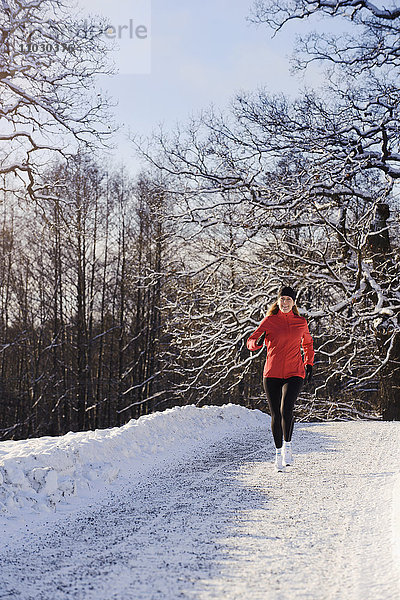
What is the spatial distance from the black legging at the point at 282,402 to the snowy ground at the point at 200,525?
1.35 feet

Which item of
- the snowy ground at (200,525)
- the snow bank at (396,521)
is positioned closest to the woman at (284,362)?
the snowy ground at (200,525)

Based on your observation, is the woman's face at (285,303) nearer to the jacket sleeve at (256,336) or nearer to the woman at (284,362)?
the woman at (284,362)

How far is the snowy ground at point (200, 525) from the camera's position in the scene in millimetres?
3273

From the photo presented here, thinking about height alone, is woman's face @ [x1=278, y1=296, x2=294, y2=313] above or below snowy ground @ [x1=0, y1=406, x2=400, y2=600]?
above

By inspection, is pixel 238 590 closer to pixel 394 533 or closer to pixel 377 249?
pixel 394 533

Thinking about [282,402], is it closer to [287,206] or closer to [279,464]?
[279,464]

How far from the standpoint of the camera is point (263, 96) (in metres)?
15.0

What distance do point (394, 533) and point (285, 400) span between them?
2.70 metres

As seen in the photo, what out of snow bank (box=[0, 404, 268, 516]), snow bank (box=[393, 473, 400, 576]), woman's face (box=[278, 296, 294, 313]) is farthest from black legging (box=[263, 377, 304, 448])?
snow bank (box=[0, 404, 268, 516])

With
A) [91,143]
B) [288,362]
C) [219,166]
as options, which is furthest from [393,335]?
[91,143]

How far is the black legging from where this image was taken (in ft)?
22.1

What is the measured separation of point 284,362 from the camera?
6.84 meters

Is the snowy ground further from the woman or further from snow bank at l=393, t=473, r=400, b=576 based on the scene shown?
the woman

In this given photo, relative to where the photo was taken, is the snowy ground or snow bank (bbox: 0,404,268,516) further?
snow bank (bbox: 0,404,268,516)
